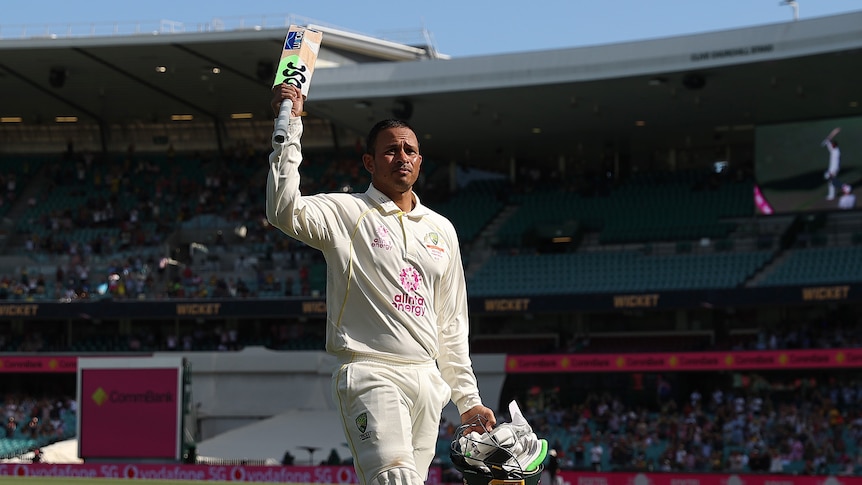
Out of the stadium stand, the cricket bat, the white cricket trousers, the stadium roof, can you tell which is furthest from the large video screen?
the cricket bat

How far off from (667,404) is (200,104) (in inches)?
824

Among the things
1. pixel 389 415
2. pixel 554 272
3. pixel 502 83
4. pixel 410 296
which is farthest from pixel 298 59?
pixel 554 272

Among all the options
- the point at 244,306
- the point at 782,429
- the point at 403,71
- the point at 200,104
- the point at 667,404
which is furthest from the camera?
the point at 200,104

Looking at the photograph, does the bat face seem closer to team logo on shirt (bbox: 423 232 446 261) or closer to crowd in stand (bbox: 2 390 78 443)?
team logo on shirt (bbox: 423 232 446 261)

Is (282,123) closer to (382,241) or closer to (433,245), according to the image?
(382,241)

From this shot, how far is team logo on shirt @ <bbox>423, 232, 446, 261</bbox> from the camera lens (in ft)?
20.0

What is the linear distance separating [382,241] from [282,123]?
81 cm

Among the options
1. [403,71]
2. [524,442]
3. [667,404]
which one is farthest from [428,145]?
[524,442]

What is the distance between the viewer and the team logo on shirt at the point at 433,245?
610 cm

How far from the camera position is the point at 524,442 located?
5.75 metres

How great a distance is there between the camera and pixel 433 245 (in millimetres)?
6129

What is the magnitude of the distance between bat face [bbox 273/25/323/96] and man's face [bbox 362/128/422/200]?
0.44 m

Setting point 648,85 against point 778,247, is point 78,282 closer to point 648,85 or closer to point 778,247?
point 648,85

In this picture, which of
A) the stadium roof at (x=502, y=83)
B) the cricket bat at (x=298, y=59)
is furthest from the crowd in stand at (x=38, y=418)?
the cricket bat at (x=298, y=59)
